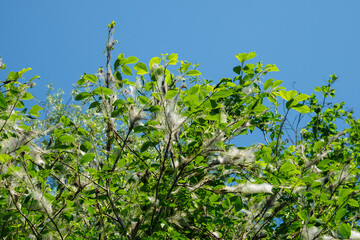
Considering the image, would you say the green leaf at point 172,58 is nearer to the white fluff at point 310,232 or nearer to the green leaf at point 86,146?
the green leaf at point 86,146

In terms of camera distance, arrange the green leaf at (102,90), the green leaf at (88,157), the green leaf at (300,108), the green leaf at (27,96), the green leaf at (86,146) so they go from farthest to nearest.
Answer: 1. the green leaf at (27,96)
2. the green leaf at (86,146)
3. the green leaf at (88,157)
4. the green leaf at (300,108)
5. the green leaf at (102,90)

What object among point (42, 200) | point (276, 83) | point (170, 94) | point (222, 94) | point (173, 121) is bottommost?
point (42, 200)

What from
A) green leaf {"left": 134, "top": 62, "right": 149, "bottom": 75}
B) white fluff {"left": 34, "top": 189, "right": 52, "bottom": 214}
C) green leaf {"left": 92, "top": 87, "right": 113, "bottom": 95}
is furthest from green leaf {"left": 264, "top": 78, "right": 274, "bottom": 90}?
white fluff {"left": 34, "top": 189, "right": 52, "bottom": 214}

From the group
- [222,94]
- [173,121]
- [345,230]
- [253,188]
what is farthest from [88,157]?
[345,230]

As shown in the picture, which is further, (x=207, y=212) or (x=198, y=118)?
(x=207, y=212)

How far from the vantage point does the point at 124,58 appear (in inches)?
86.4

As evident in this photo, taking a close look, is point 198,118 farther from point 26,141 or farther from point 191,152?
point 26,141

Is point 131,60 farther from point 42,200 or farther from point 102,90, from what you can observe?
point 42,200

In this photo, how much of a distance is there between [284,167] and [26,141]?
6.46 feet

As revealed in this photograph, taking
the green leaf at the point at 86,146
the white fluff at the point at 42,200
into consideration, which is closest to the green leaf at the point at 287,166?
the green leaf at the point at 86,146

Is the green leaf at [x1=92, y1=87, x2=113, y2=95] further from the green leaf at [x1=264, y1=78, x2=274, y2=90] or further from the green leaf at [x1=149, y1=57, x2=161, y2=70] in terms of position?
the green leaf at [x1=264, y1=78, x2=274, y2=90]

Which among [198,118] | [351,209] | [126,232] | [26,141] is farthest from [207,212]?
[351,209]

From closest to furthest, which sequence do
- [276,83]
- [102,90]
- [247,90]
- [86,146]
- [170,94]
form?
[170,94]
[102,90]
[276,83]
[86,146]
[247,90]

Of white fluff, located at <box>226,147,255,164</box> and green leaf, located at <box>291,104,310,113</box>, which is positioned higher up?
green leaf, located at <box>291,104,310,113</box>
